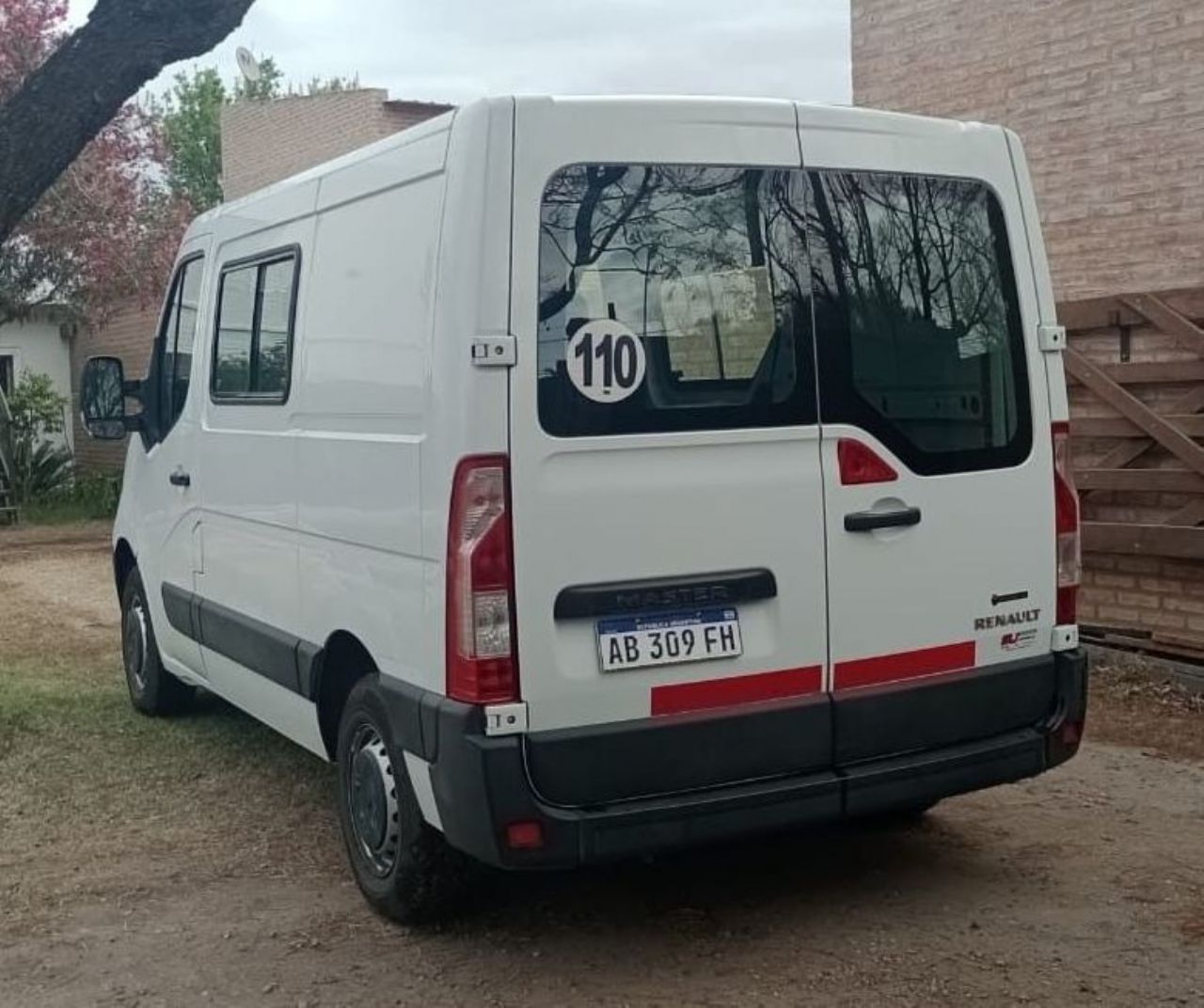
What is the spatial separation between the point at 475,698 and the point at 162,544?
3.27 m

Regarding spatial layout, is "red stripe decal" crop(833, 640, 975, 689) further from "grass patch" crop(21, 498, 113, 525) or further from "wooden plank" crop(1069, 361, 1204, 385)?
"grass patch" crop(21, 498, 113, 525)

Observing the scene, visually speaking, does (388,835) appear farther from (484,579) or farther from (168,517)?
(168,517)

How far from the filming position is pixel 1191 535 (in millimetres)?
7391

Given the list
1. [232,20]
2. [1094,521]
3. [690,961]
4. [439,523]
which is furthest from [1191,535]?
[232,20]

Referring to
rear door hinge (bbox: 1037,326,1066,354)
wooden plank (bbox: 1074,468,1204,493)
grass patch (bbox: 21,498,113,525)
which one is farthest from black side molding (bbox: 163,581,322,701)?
grass patch (bbox: 21,498,113,525)

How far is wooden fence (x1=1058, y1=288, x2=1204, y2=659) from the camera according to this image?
748cm

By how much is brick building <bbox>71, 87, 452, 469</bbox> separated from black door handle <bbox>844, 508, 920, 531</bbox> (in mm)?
12650

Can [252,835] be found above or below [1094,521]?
below

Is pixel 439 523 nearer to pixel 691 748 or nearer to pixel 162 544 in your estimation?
pixel 691 748

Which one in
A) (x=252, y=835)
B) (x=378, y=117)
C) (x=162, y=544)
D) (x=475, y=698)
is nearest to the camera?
(x=475, y=698)

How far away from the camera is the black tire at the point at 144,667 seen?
7.30 m

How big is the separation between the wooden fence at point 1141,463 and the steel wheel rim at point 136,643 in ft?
15.9

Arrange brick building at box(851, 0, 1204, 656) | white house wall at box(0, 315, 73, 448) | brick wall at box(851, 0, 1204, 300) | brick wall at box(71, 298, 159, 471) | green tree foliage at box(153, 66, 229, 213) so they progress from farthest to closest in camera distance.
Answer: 1. green tree foliage at box(153, 66, 229, 213)
2. white house wall at box(0, 315, 73, 448)
3. brick wall at box(71, 298, 159, 471)
4. brick wall at box(851, 0, 1204, 300)
5. brick building at box(851, 0, 1204, 656)

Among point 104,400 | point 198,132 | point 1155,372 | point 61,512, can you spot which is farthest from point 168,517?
point 198,132
